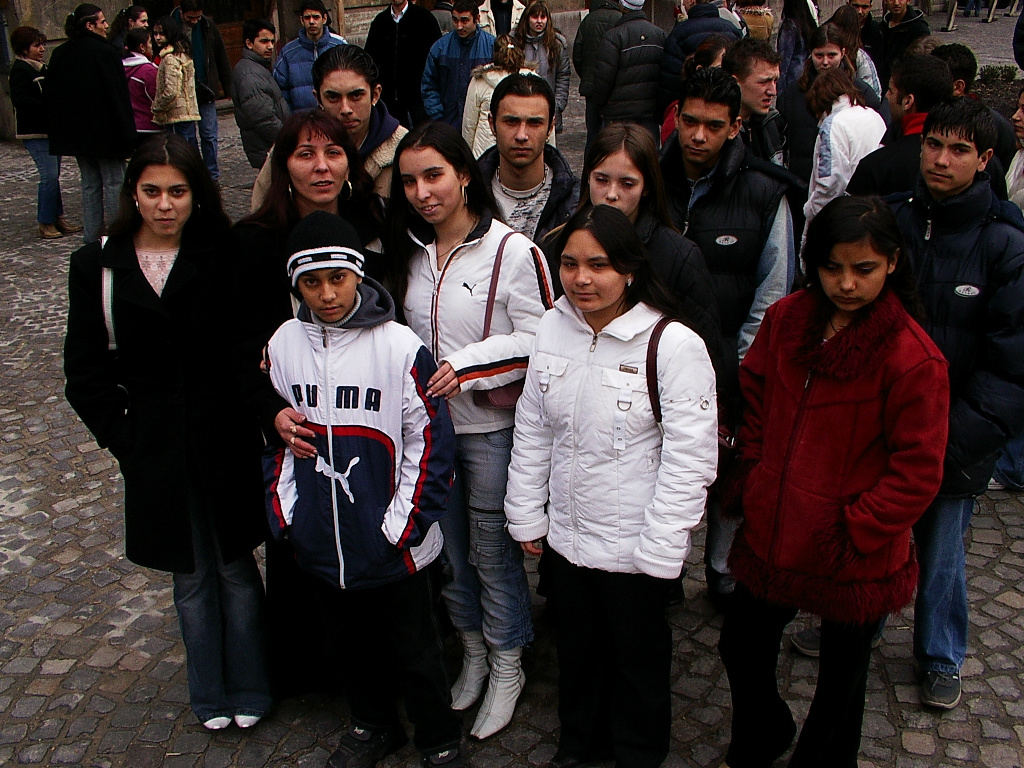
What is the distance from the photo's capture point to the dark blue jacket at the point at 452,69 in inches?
324

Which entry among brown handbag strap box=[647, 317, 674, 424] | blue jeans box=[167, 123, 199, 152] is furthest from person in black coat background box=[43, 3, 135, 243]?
brown handbag strap box=[647, 317, 674, 424]

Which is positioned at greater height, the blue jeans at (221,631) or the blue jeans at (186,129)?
the blue jeans at (186,129)

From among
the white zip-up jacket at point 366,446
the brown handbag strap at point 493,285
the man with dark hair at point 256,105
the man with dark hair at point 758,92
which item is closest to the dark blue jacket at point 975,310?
the brown handbag strap at point 493,285

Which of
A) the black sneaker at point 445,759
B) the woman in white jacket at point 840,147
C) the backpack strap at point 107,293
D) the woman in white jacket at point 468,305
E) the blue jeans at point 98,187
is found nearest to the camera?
the backpack strap at point 107,293

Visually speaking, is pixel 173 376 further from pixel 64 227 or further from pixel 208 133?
pixel 208 133

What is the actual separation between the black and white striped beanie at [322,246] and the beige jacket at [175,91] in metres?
7.17

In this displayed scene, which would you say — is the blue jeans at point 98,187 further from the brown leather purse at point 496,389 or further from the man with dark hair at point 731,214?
the man with dark hair at point 731,214

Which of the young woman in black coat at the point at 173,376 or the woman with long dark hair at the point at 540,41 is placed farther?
the woman with long dark hair at the point at 540,41

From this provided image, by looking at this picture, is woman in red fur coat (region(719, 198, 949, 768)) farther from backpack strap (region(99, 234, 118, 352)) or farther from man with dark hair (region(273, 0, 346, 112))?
man with dark hair (region(273, 0, 346, 112))

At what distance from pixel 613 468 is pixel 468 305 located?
74 cm

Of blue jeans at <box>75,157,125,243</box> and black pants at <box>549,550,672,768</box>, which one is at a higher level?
blue jeans at <box>75,157,125,243</box>

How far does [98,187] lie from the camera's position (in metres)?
8.71

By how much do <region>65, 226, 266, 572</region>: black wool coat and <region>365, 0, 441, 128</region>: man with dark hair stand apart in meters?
6.31

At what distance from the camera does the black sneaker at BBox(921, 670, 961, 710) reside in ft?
10.9
